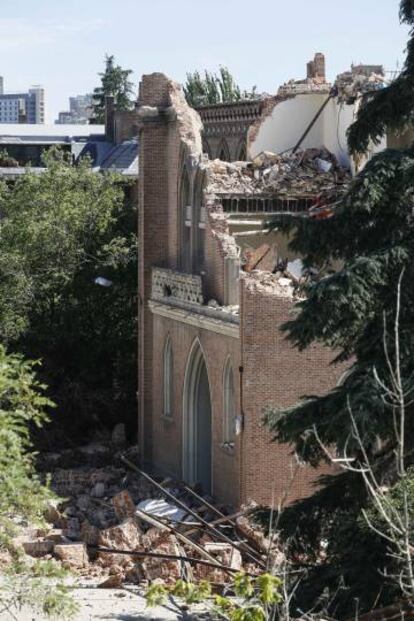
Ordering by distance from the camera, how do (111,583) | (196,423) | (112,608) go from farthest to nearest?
(196,423)
(111,583)
(112,608)

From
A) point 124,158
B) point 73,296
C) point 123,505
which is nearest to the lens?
point 123,505

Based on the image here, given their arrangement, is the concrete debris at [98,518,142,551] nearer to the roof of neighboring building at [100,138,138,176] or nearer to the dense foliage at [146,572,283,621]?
the dense foliage at [146,572,283,621]

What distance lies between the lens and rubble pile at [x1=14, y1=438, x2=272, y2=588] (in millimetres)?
26453

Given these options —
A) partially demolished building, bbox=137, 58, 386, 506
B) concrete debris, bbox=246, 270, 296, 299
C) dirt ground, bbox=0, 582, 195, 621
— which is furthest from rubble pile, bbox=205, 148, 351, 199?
dirt ground, bbox=0, 582, 195, 621

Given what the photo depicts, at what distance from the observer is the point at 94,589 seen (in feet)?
86.4

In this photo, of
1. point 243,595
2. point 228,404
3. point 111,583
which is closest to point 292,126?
point 228,404

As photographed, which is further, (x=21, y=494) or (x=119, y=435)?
(x=119, y=435)

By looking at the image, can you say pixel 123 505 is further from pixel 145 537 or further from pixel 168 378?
pixel 168 378

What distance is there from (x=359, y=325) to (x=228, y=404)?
14976 mm

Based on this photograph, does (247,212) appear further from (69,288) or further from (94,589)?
(94,589)

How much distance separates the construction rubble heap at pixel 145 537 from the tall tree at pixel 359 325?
16.6ft

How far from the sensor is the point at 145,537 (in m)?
28.4

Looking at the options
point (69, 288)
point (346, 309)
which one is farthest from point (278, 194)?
point (346, 309)

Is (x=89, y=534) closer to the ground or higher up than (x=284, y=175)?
closer to the ground
